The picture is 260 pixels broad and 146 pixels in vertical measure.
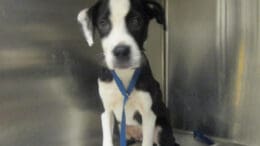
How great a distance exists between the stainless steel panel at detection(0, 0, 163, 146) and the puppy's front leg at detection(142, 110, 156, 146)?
31 cm

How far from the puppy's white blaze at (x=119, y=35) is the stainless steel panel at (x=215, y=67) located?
1.82ft

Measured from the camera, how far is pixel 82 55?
154cm

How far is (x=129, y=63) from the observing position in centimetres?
119

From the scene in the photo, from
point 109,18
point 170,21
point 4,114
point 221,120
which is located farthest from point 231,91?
point 4,114

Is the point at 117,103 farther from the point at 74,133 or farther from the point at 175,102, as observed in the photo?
the point at 175,102

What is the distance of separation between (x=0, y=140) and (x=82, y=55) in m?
0.44

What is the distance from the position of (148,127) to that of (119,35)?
0.36 meters

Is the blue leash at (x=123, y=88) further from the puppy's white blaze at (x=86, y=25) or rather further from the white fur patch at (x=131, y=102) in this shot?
the puppy's white blaze at (x=86, y=25)

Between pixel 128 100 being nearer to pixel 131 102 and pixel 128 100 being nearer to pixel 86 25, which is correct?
pixel 131 102

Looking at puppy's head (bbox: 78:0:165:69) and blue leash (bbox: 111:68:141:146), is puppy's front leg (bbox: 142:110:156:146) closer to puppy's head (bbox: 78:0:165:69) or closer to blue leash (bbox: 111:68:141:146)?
blue leash (bbox: 111:68:141:146)

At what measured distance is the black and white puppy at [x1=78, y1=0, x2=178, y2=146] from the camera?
1191 mm

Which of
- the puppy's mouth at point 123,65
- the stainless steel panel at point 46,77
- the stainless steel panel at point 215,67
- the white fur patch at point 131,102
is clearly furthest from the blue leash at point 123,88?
the stainless steel panel at point 215,67

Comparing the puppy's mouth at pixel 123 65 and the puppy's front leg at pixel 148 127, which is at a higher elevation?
the puppy's mouth at pixel 123 65

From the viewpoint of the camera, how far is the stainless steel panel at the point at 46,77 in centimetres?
132
